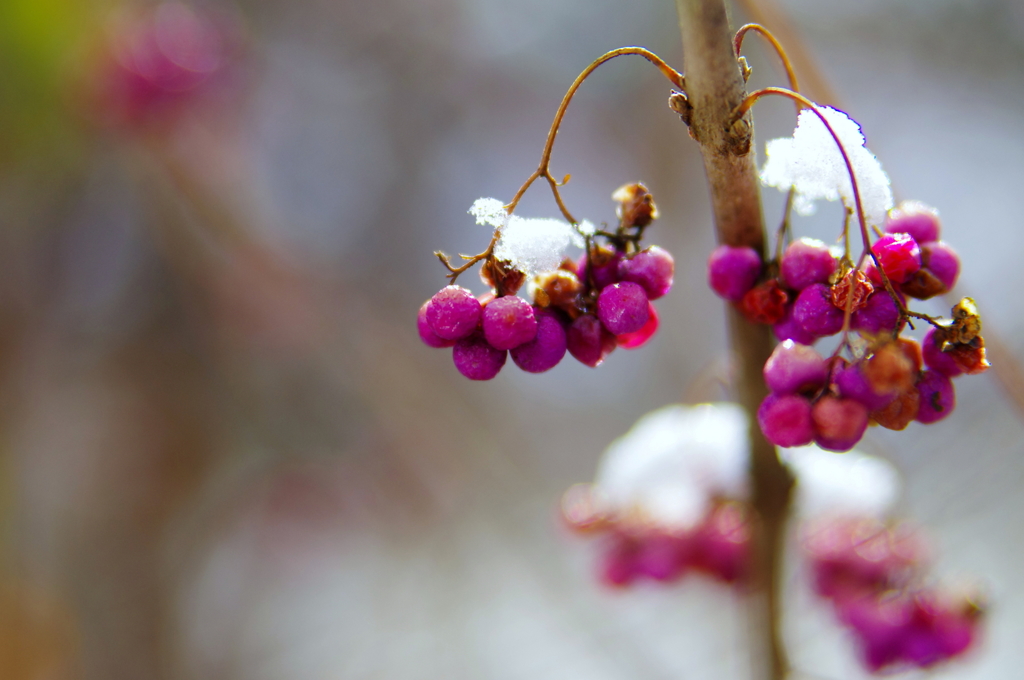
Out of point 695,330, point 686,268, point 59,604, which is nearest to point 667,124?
point 686,268

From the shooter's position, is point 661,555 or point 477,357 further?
point 661,555

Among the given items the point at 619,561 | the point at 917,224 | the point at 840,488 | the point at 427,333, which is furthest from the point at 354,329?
the point at 917,224

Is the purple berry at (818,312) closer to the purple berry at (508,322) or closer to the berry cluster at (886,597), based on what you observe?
the purple berry at (508,322)

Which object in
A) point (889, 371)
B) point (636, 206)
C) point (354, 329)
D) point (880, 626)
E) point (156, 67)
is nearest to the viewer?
point (889, 371)

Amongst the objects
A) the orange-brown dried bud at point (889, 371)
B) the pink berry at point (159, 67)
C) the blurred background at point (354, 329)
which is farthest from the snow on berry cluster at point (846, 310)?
the pink berry at point (159, 67)

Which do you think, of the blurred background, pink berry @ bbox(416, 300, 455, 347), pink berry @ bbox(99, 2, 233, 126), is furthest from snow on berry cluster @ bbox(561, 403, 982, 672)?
pink berry @ bbox(99, 2, 233, 126)

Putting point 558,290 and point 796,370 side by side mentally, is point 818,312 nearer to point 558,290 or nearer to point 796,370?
point 796,370

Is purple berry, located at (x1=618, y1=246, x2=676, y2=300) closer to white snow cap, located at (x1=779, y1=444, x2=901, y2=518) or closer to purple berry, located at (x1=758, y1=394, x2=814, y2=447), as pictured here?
purple berry, located at (x1=758, y1=394, x2=814, y2=447)
